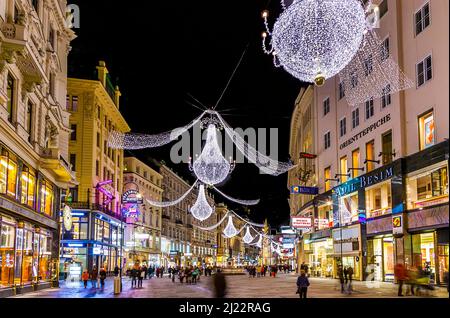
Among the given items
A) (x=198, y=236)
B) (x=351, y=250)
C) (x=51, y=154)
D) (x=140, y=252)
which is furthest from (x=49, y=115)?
(x=198, y=236)

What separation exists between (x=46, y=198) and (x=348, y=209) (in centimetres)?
2533

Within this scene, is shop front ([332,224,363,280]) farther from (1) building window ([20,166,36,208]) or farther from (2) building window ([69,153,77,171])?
(2) building window ([69,153,77,171])

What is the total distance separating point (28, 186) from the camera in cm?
3272

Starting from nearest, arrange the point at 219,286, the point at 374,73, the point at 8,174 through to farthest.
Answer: the point at 219,286 → the point at 8,174 → the point at 374,73

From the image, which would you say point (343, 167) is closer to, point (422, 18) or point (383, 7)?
point (383, 7)

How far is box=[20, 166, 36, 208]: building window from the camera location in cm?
3145

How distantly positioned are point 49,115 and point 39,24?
6830mm

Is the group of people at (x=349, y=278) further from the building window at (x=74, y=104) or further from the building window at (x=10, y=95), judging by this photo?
Answer: the building window at (x=74, y=104)

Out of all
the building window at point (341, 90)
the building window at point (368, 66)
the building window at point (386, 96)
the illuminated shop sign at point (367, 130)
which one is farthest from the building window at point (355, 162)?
the building window at point (368, 66)

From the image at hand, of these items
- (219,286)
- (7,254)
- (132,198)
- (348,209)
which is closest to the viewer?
(219,286)

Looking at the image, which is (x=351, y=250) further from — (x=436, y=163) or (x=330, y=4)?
(x=330, y=4)

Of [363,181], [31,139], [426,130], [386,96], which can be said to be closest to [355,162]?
[363,181]

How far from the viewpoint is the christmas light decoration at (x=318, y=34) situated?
60.0 feet

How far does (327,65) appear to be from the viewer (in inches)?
778
